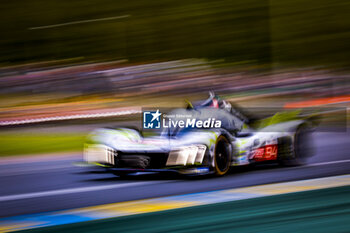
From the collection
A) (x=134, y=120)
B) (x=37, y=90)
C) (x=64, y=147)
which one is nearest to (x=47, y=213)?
(x=64, y=147)

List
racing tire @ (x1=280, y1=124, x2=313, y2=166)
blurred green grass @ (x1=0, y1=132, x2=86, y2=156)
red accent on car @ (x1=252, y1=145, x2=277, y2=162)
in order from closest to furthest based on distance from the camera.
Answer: red accent on car @ (x1=252, y1=145, x2=277, y2=162), racing tire @ (x1=280, y1=124, x2=313, y2=166), blurred green grass @ (x1=0, y1=132, x2=86, y2=156)

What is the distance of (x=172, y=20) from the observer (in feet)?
75.5

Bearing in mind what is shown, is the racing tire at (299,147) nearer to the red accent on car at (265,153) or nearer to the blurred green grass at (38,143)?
the red accent on car at (265,153)

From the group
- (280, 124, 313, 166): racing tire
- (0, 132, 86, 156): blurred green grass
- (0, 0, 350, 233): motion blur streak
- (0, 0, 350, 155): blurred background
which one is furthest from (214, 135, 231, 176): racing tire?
(0, 0, 350, 155): blurred background

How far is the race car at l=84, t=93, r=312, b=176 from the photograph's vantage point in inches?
236

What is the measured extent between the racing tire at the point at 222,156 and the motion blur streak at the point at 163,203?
0.57m

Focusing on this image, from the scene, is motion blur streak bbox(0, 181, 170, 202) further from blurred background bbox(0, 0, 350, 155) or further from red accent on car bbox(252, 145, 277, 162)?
blurred background bbox(0, 0, 350, 155)

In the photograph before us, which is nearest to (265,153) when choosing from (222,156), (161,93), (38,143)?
(222,156)

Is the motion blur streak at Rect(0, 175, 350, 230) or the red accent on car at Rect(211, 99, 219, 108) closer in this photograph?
the motion blur streak at Rect(0, 175, 350, 230)

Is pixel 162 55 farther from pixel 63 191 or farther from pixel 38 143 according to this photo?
pixel 63 191

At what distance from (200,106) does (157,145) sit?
0.69 m

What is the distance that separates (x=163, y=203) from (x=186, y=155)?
3.05ft

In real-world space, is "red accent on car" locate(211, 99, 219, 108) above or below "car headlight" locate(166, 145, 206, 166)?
above

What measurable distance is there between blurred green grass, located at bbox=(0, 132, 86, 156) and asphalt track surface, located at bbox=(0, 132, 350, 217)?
1717 millimetres
